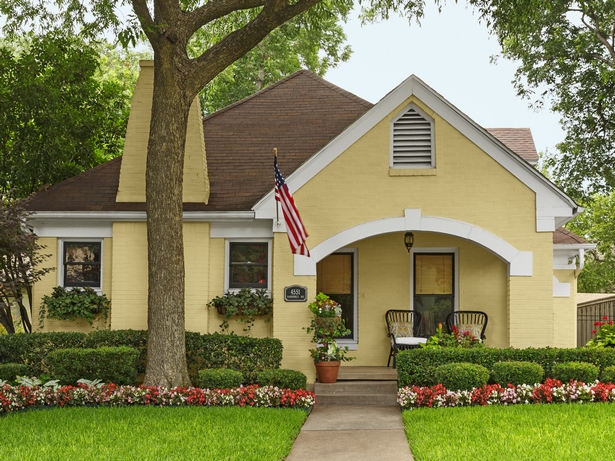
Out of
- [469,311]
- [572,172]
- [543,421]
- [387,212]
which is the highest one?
[572,172]

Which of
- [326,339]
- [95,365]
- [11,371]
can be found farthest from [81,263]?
[326,339]

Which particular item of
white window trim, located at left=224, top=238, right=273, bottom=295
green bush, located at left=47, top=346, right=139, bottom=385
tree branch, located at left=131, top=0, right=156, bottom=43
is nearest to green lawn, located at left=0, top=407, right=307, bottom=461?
green bush, located at left=47, top=346, right=139, bottom=385

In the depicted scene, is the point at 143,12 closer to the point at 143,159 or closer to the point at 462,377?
the point at 143,159

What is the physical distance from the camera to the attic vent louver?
14852 mm

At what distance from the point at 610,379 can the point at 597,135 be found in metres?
15.2

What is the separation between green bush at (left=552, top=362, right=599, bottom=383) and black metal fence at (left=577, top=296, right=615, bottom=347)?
1535 centimetres

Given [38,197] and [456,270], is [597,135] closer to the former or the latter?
[456,270]

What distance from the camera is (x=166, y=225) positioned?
13641 millimetres

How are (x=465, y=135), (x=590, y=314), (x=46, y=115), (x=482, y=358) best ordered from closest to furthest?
(x=482, y=358) < (x=465, y=135) < (x=46, y=115) < (x=590, y=314)

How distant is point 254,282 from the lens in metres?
15.7

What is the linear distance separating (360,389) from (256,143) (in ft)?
20.3

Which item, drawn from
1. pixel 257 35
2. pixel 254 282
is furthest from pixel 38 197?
pixel 257 35

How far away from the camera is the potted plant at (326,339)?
1441 cm

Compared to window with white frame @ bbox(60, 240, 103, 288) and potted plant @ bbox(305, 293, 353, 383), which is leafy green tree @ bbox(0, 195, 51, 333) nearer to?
window with white frame @ bbox(60, 240, 103, 288)
